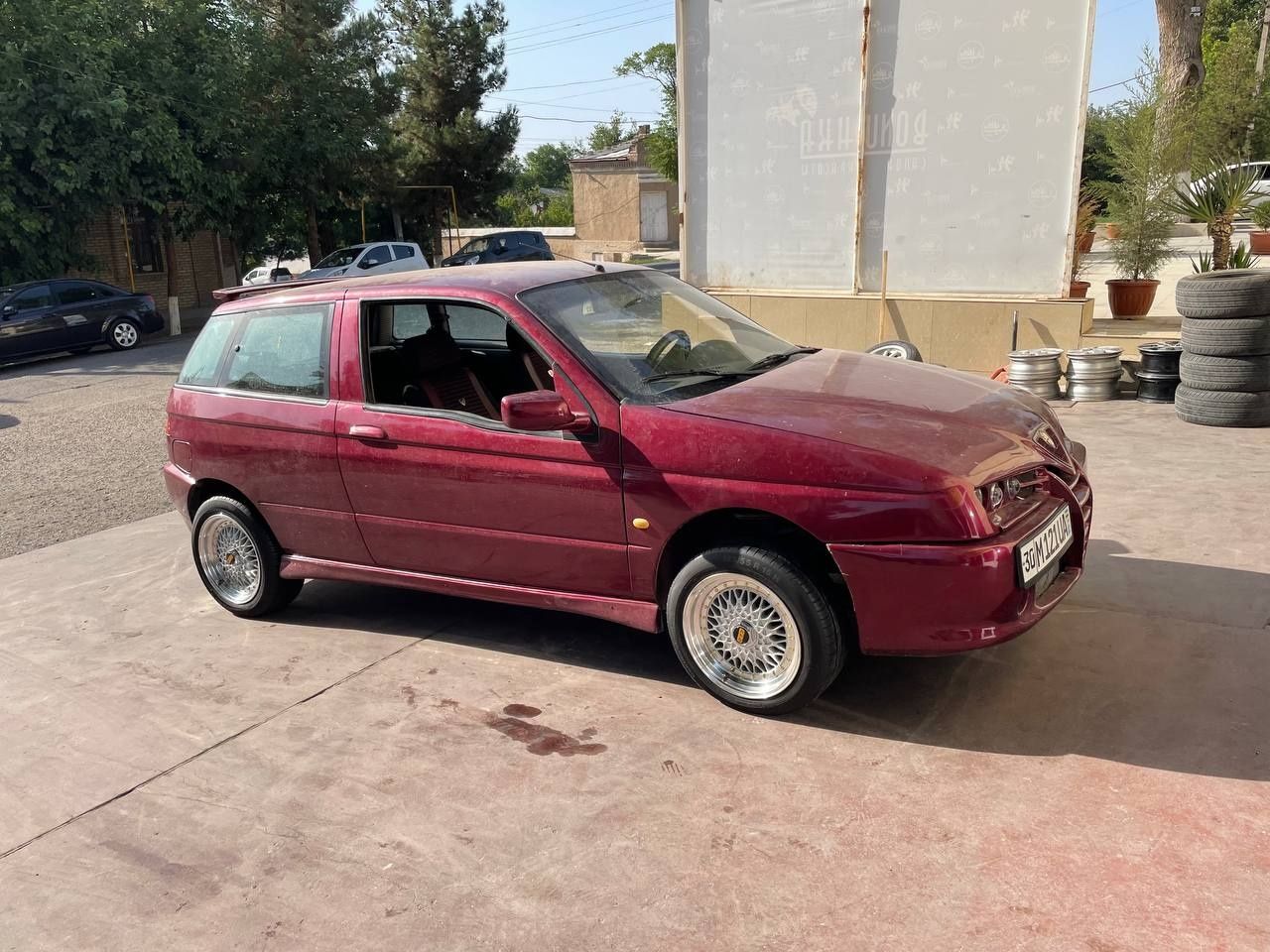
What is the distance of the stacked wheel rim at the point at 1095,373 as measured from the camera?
9.20 m

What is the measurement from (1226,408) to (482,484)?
6442mm

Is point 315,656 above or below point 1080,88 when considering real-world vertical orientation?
below

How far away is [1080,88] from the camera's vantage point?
9.38m

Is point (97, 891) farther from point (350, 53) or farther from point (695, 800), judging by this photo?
point (350, 53)

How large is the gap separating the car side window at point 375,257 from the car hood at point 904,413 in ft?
72.4

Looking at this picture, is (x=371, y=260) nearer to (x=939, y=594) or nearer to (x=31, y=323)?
(x=31, y=323)

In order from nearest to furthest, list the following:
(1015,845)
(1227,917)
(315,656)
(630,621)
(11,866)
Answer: (1227,917) → (1015,845) → (11,866) → (630,621) → (315,656)

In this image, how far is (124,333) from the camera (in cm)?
1962

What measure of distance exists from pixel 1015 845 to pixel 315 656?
332 cm

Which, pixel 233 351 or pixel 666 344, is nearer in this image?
pixel 666 344

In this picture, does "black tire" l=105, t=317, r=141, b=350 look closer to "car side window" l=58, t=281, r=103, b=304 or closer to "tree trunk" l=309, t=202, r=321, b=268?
"car side window" l=58, t=281, r=103, b=304

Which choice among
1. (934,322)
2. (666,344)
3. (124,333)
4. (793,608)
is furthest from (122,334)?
(793,608)

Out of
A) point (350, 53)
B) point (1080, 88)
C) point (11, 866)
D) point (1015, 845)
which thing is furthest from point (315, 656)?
point (350, 53)

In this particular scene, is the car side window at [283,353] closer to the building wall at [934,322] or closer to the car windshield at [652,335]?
the car windshield at [652,335]
